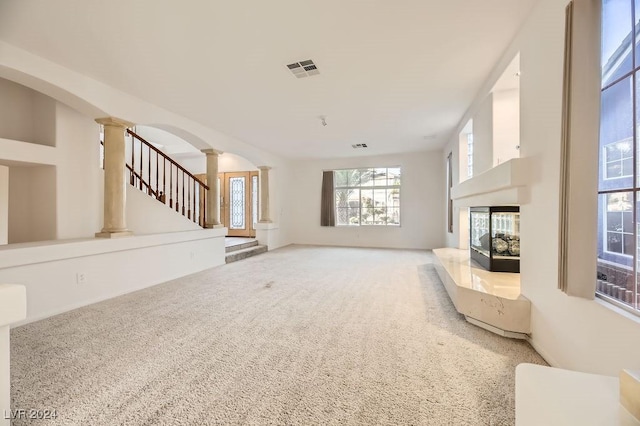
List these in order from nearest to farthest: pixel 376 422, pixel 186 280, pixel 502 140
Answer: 1. pixel 376 422
2. pixel 502 140
3. pixel 186 280

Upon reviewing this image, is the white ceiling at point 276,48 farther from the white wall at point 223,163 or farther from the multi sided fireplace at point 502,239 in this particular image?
the white wall at point 223,163

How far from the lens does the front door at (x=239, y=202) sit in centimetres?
882

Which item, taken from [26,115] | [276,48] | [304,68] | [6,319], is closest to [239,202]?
[26,115]

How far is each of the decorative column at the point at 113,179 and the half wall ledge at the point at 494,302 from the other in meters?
4.39

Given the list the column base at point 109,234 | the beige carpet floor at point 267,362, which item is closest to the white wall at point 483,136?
the beige carpet floor at point 267,362

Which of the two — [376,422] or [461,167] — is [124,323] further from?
[461,167]

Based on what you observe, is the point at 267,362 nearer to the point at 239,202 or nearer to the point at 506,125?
the point at 506,125

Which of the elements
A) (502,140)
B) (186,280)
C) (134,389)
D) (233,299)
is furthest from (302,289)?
(502,140)

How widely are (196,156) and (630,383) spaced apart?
1011 cm

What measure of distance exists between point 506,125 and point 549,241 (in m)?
1.83

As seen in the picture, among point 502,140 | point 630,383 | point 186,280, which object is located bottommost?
point 186,280

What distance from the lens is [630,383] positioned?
0.83 m

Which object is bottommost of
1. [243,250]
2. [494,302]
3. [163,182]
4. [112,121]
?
[243,250]

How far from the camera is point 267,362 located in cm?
196
